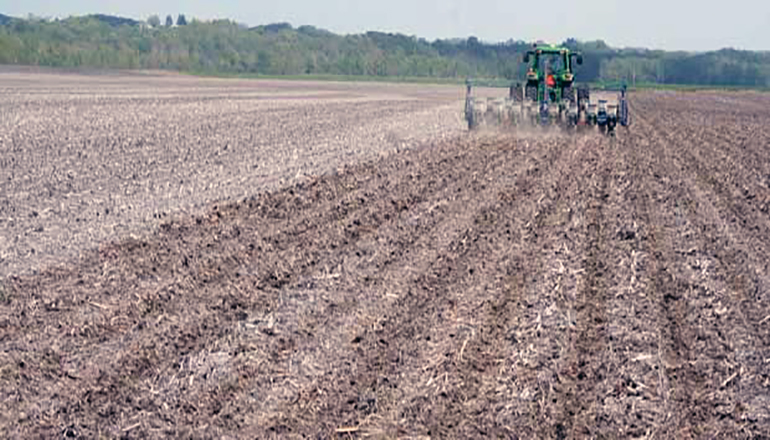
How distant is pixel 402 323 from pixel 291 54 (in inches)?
4496

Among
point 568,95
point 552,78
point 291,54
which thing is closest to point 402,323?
point 568,95

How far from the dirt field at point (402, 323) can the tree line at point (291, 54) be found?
67.4m

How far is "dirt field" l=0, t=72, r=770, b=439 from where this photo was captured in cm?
589

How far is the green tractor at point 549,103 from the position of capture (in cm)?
2552

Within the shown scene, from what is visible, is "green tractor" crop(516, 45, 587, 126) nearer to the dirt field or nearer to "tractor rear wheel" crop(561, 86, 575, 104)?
"tractor rear wheel" crop(561, 86, 575, 104)

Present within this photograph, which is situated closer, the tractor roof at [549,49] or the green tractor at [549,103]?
the green tractor at [549,103]

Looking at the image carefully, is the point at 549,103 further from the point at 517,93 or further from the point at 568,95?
the point at 517,93

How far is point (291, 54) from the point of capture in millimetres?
119750

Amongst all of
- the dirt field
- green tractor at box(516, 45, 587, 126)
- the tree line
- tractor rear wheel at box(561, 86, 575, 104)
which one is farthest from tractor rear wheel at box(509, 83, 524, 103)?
the tree line

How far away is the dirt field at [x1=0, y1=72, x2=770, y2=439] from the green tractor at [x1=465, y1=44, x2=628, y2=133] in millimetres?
11349

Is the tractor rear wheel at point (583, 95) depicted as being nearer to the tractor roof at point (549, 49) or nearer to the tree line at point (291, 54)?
the tractor roof at point (549, 49)

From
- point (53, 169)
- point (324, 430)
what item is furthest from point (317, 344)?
point (53, 169)

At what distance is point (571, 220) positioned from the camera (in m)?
12.5

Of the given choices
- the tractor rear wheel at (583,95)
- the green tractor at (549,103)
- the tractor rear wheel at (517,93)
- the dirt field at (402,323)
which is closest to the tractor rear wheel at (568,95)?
the green tractor at (549,103)
